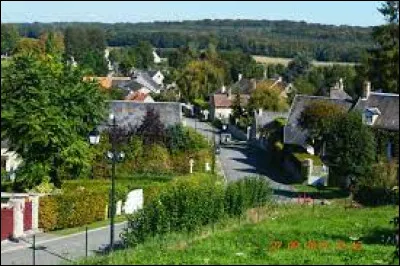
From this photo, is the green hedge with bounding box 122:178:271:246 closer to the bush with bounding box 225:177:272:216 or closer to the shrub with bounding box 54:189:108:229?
the bush with bounding box 225:177:272:216

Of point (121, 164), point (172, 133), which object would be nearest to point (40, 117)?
point (121, 164)

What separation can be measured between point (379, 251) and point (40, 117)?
33.7 ft

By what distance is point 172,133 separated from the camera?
4675cm

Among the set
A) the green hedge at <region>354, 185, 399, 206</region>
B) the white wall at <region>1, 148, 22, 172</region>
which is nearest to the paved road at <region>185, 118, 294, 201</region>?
the green hedge at <region>354, 185, 399, 206</region>

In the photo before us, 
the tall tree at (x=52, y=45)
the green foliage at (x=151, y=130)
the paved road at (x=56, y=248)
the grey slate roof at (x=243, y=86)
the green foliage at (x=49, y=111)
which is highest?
the tall tree at (x=52, y=45)

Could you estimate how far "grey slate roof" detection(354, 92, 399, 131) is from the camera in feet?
156

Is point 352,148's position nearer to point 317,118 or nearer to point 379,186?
point 379,186

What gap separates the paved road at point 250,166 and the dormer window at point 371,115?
231 inches

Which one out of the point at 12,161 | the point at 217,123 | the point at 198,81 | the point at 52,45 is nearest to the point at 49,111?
the point at 12,161

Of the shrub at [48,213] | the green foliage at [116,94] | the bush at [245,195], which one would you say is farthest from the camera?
the green foliage at [116,94]

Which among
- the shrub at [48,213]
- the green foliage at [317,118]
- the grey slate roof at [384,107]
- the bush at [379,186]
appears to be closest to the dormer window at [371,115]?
the grey slate roof at [384,107]

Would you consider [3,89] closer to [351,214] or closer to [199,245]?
[199,245]

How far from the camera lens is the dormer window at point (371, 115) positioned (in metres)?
48.2
